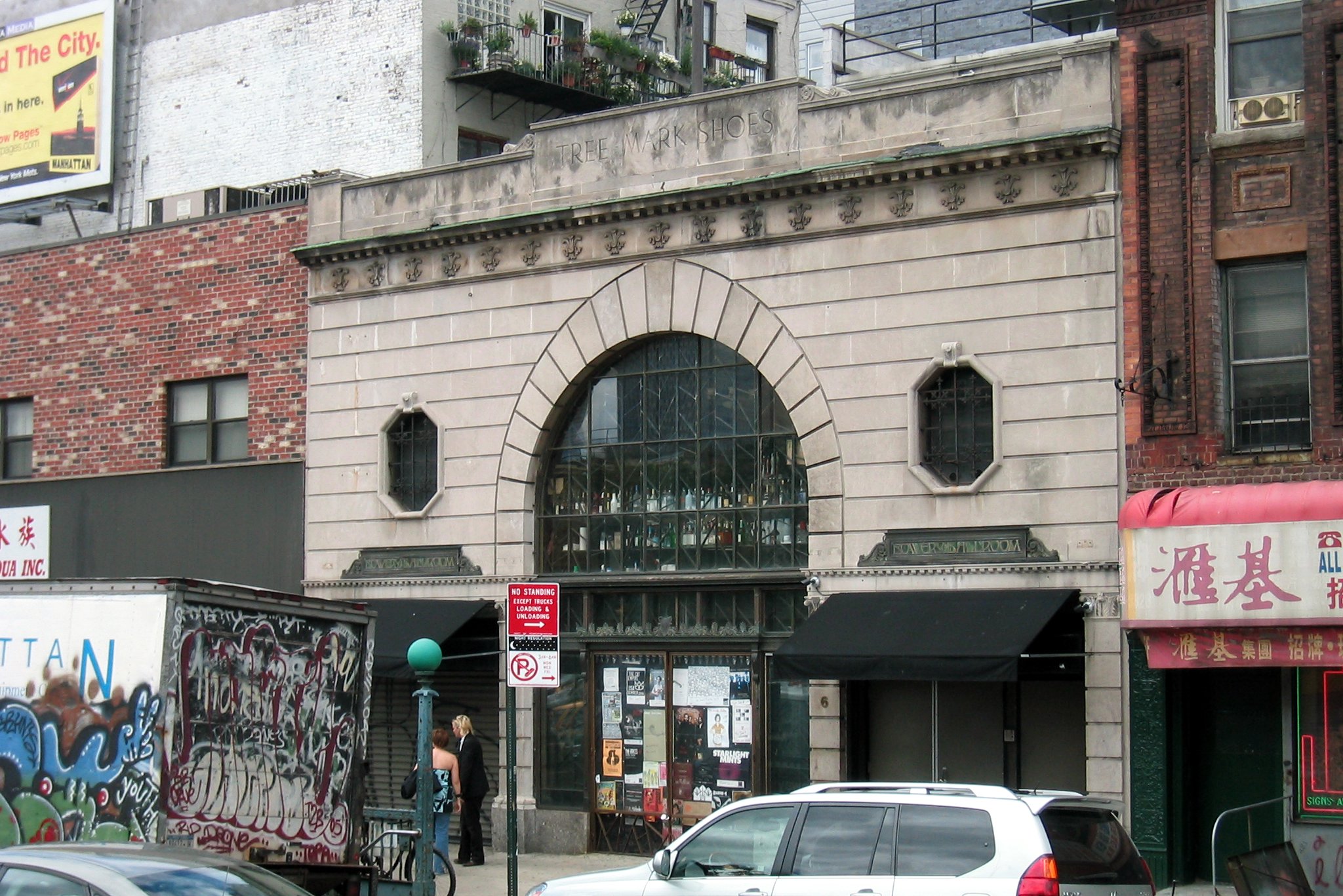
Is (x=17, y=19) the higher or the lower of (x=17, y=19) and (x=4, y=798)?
the higher

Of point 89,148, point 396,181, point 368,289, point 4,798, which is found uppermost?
point 89,148

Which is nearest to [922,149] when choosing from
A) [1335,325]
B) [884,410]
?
[884,410]

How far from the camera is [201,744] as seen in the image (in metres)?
12.9

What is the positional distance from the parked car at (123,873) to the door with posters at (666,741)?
34.5ft

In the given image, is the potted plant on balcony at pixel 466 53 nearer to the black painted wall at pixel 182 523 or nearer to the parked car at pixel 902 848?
the black painted wall at pixel 182 523

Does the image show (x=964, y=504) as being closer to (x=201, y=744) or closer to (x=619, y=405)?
(x=619, y=405)

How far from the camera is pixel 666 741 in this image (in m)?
20.8

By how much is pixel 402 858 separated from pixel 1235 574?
828cm

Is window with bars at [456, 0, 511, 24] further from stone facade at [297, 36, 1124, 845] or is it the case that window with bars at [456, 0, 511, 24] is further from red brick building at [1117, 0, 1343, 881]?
red brick building at [1117, 0, 1343, 881]

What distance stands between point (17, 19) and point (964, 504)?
74.5 ft

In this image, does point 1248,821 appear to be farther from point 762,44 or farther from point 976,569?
point 762,44

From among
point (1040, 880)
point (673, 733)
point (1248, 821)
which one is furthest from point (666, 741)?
point (1040, 880)

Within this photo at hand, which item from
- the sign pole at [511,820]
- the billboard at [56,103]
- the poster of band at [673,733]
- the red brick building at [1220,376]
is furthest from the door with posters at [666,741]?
the billboard at [56,103]

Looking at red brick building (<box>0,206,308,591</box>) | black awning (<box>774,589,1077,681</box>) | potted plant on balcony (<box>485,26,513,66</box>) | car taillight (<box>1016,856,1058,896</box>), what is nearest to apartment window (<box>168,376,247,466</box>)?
red brick building (<box>0,206,308,591</box>)
